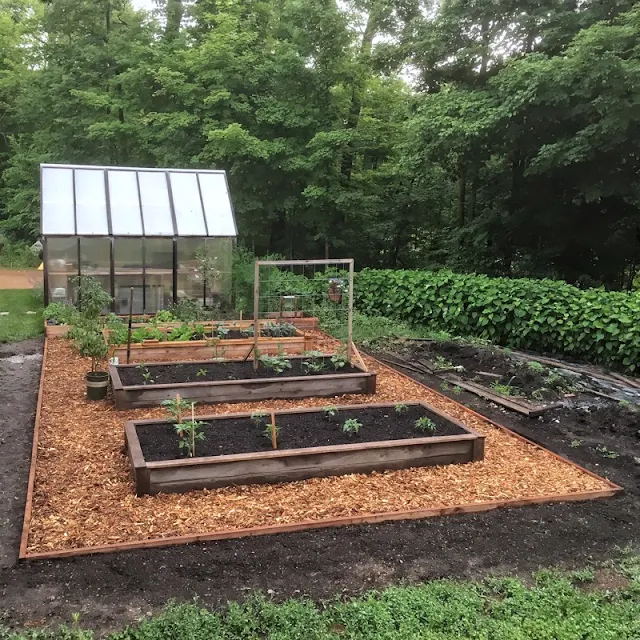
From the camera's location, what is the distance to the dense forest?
1125 centimetres

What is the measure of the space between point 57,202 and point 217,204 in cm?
303

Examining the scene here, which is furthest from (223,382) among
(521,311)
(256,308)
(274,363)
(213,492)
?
(521,311)

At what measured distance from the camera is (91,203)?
1124 cm

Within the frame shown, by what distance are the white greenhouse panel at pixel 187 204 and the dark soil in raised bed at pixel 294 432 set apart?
6655mm

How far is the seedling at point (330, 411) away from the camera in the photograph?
548 centimetres

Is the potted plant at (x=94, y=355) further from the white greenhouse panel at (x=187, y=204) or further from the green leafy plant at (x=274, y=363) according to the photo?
the white greenhouse panel at (x=187, y=204)

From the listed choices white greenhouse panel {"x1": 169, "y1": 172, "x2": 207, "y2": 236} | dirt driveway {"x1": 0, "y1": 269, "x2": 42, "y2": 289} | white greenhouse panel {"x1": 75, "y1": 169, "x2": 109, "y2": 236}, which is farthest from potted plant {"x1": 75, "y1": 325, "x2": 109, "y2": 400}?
dirt driveway {"x1": 0, "y1": 269, "x2": 42, "y2": 289}

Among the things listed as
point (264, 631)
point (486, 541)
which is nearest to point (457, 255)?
point (486, 541)

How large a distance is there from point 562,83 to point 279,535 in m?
9.25

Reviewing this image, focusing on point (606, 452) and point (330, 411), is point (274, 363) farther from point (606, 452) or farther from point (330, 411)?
point (606, 452)

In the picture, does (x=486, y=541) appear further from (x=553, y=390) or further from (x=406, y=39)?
(x=406, y=39)

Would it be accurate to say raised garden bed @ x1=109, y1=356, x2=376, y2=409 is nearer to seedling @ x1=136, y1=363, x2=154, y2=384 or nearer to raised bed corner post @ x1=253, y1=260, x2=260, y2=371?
seedling @ x1=136, y1=363, x2=154, y2=384

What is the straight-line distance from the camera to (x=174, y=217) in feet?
37.4

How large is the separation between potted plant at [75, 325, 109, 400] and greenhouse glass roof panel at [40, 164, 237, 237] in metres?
3.30
